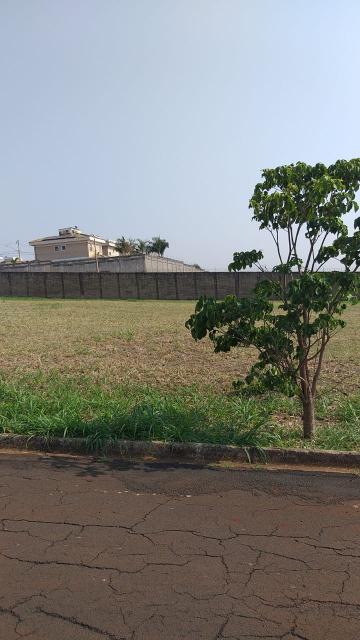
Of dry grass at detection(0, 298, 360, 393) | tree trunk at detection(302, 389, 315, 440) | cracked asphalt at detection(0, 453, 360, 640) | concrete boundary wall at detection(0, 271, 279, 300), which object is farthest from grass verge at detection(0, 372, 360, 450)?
concrete boundary wall at detection(0, 271, 279, 300)

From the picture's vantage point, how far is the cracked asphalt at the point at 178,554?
2.83m

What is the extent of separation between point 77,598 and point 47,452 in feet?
9.44

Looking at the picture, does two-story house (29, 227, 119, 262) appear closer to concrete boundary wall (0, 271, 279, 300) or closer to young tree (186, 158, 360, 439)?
concrete boundary wall (0, 271, 279, 300)

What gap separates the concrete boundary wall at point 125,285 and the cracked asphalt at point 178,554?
43.3m

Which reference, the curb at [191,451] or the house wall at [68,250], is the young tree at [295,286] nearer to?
the curb at [191,451]

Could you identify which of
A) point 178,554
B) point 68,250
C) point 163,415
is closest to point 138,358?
point 163,415

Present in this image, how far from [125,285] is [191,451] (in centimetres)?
4358

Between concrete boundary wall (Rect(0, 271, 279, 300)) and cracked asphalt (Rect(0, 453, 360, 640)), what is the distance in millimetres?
43340

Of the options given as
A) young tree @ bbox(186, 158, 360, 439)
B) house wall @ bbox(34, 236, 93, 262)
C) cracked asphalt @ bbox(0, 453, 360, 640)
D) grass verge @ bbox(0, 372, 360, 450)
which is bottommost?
cracked asphalt @ bbox(0, 453, 360, 640)

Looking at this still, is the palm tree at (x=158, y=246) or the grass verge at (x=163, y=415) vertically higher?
the palm tree at (x=158, y=246)

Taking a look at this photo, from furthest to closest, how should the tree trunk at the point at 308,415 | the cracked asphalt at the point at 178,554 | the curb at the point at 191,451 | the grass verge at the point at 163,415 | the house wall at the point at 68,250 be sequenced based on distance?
the house wall at the point at 68,250 < the tree trunk at the point at 308,415 < the grass verge at the point at 163,415 < the curb at the point at 191,451 < the cracked asphalt at the point at 178,554

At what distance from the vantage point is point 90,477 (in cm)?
499

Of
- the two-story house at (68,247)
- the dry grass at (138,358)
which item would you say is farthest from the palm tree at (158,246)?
the dry grass at (138,358)

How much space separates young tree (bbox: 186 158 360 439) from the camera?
5.51 meters
